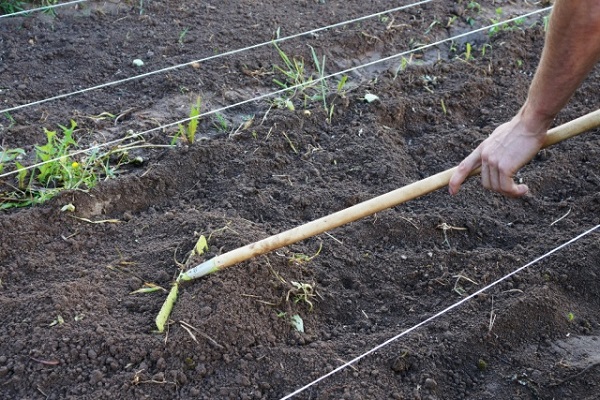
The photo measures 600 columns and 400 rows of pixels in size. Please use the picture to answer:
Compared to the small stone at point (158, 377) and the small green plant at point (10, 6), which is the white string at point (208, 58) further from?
the small stone at point (158, 377)

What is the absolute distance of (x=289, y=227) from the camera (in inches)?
127

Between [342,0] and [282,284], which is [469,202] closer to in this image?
[282,284]

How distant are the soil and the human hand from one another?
52 centimetres

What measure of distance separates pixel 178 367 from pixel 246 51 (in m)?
2.29

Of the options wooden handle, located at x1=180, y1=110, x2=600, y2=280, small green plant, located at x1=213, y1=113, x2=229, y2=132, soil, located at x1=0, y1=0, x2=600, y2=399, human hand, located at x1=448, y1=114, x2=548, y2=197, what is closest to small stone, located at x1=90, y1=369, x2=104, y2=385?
soil, located at x1=0, y1=0, x2=600, y2=399

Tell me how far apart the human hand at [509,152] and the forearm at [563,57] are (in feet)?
0.08

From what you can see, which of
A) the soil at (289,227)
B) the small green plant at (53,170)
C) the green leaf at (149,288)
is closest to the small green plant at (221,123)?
the soil at (289,227)

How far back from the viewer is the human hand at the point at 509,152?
256cm

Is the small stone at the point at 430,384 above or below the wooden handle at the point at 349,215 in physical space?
below

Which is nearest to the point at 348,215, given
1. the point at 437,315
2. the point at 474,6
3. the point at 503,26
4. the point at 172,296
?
the point at 437,315

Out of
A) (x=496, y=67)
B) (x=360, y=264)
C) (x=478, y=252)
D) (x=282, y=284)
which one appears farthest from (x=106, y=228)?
(x=496, y=67)

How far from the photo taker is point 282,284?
2.85 meters

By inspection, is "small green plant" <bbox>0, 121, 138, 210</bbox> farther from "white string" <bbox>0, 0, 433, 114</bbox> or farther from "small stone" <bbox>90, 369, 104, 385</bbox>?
"small stone" <bbox>90, 369, 104, 385</bbox>

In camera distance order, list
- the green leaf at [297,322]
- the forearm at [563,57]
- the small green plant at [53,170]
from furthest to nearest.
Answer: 1. the small green plant at [53,170]
2. the green leaf at [297,322]
3. the forearm at [563,57]
